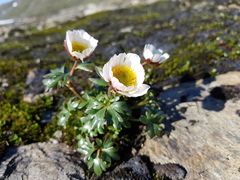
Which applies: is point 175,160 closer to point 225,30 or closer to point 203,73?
point 203,73

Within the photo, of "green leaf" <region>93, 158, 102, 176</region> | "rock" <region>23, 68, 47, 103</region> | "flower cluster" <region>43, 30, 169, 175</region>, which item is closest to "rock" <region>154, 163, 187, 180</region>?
"flower cluster" <region>43, 30, 169, 175</region>

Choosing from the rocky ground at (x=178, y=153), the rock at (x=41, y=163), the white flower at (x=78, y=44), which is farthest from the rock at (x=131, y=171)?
the white flower at (x=78, y=44)

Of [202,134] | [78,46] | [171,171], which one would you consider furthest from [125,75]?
[202,134]

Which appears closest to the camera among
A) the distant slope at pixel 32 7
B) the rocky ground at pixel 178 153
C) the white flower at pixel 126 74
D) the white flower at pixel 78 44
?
the white flower at pixel 126 74

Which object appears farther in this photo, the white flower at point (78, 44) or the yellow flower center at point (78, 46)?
the yellow flower center at point (78, 46)

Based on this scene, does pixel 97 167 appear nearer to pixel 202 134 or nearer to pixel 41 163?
pixel 41 163

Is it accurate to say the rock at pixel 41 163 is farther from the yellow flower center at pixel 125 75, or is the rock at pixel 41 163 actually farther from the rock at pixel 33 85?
the yellow flower center at pixel 125 75
